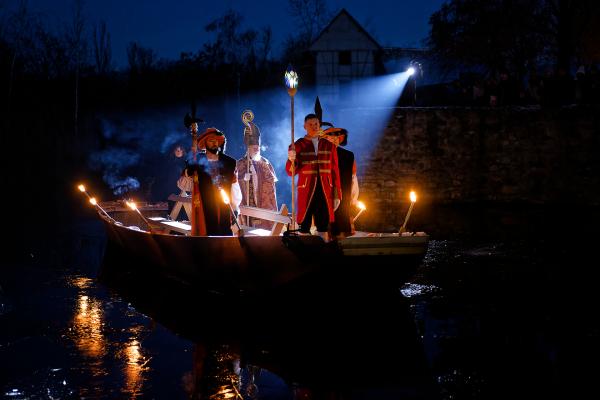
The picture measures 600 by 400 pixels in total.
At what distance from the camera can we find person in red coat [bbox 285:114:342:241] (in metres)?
7.36

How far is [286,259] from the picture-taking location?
21.9 ft

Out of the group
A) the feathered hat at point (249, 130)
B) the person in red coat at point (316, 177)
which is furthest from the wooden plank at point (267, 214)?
the feathered hat at point (249, 130)

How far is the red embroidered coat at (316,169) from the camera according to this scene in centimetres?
736

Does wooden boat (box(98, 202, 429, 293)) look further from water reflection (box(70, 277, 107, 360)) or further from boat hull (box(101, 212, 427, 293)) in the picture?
water reflection (box(70, 277, 107, 360))

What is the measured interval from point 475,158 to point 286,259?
13.9m

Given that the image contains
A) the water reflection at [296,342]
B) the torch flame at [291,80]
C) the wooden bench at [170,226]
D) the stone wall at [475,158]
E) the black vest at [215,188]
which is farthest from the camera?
the stone wall at [475,158]

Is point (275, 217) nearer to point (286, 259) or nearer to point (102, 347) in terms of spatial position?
point (286, 259)

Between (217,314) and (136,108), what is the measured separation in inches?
929

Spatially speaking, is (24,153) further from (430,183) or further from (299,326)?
(299,326)

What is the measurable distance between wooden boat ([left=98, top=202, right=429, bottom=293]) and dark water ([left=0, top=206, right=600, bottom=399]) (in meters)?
0.27

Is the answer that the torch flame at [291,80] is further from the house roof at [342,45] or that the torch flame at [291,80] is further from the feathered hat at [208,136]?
the house roof at [342,45]

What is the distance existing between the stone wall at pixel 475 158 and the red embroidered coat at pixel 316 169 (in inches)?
443

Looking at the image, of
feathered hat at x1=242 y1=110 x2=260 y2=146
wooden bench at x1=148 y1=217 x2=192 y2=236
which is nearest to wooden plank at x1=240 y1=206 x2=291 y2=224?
A: wooden bench at x1=148 y1=217 x2=192 y2=236

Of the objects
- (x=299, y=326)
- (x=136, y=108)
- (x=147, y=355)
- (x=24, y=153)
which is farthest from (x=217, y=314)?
(x=136, y=108)
